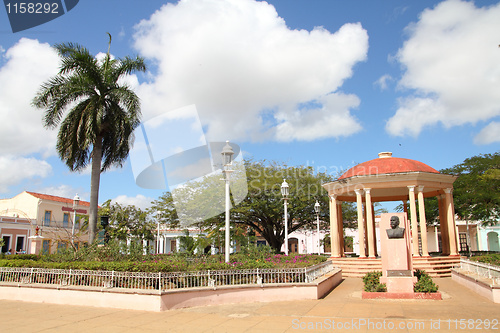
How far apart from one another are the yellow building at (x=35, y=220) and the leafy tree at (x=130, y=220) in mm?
6179

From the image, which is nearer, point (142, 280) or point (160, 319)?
point (160, 319)

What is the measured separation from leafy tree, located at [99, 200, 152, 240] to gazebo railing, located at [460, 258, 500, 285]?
22130 millimetres

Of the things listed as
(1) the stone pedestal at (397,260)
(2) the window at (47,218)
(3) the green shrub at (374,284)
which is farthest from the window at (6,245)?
(1) the stone pedestal at (397,260)

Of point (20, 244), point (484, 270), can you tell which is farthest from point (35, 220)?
point (484, 270)

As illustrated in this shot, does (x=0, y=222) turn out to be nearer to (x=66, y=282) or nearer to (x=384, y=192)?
(x=66, y=282)

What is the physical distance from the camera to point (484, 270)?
13.0 m

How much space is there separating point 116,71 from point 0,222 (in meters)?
25.0

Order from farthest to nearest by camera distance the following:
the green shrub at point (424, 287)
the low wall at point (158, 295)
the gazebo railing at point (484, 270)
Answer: the gazebo railing at point (484, 270) < the green shrub at point (424, 287) < the low wall at point (158, 295)

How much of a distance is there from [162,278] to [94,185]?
1093cm

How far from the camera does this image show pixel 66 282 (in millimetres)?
11500

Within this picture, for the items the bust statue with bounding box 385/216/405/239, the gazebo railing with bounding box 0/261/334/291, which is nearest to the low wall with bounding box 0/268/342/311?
the gazebo railing with bounding box 0/261/334/291

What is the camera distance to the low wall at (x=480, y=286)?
1040 cm

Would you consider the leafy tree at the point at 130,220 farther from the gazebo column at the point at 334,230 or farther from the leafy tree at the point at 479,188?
the leafy tree at the point at 479,188

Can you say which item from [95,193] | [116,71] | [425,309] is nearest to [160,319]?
[425,309]
